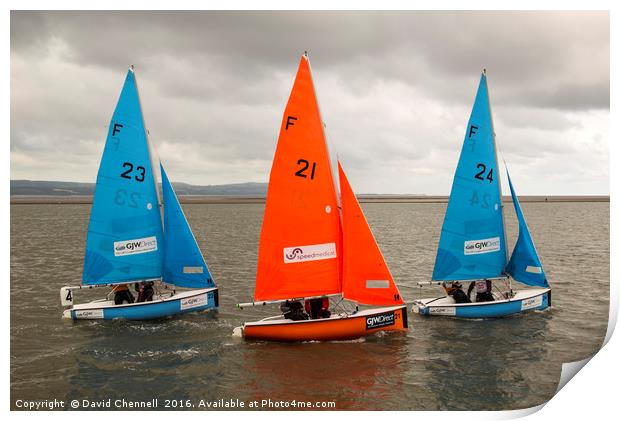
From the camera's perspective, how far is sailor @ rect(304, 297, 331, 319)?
56.0 ft

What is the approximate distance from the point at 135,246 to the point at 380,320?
1095 cm

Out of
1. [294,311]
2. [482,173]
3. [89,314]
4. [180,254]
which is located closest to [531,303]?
[482,173]

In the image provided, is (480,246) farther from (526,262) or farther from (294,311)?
(294,311)

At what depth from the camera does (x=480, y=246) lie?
20.6 meters

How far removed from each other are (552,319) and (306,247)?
1148 centimetres

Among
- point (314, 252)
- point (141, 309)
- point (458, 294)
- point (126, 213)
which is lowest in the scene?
point (141, 309)

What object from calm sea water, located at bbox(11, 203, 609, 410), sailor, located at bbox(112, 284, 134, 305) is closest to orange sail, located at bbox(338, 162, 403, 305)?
calm sea water, located at bbox(11, 203, 609, 410)

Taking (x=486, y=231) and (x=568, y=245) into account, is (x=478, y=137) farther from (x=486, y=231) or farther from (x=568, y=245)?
(x=568, y=245)

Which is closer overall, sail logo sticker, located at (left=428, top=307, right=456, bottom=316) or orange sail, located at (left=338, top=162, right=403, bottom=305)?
orange sail, located at (left=338, top=162, right=403, bottom=305)

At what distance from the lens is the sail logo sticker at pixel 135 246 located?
20312 millimetres

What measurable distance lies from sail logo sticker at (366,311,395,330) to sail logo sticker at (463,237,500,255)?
5.81 metres

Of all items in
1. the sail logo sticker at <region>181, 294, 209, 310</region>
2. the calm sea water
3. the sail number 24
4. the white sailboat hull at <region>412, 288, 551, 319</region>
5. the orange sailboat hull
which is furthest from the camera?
the sail number 24

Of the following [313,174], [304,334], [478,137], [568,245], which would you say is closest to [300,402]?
[304,334]

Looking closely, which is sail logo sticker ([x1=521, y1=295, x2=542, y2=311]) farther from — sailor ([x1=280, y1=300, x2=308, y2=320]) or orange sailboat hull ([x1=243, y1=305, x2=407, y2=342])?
A: sailor ([x1=280, y1=300, x2=308, y2=320])
